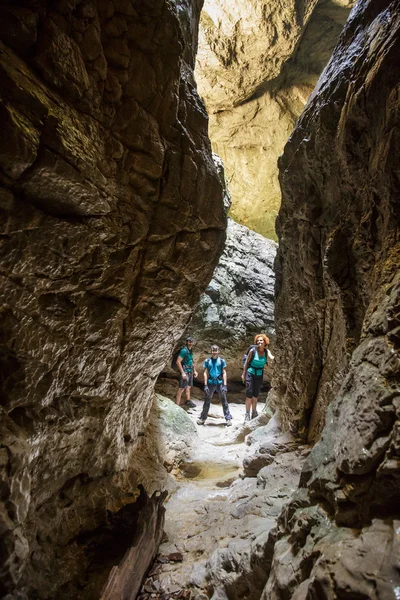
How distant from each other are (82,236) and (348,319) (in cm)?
324

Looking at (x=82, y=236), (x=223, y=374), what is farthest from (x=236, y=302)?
(x=82, y=236)

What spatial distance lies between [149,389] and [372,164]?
499 centimetres

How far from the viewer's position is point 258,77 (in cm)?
1291

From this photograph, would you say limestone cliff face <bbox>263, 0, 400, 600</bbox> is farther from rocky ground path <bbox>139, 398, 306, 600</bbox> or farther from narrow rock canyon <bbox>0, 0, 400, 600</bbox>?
rocky ground path <bbox>139, 398, 306, 600</bbox>

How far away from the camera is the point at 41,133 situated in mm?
2291

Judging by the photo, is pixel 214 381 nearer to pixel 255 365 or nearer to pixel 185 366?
pixel 185 366

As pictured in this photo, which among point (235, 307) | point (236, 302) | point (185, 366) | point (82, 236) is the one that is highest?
point (236, 302)

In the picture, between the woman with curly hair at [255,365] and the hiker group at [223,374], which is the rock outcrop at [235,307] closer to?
the hiker group at [223,374]

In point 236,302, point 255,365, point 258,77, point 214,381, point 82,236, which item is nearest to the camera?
point 82,236

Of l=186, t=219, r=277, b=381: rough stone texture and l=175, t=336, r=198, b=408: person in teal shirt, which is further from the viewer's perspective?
l=186, t=219, r=277, b=381: rough stone texture

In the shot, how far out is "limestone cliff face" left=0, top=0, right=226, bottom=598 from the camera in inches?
91.3

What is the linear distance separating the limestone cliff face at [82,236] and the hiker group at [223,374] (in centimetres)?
527

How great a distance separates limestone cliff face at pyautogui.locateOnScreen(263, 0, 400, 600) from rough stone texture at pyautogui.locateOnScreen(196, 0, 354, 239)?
962cm

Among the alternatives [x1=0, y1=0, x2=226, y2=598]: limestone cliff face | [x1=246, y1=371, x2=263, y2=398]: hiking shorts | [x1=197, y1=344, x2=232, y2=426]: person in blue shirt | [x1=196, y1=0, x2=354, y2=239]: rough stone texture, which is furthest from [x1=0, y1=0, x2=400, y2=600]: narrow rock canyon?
[x1=196, y1=0, x2=354, y2=239]: rough stone texture
